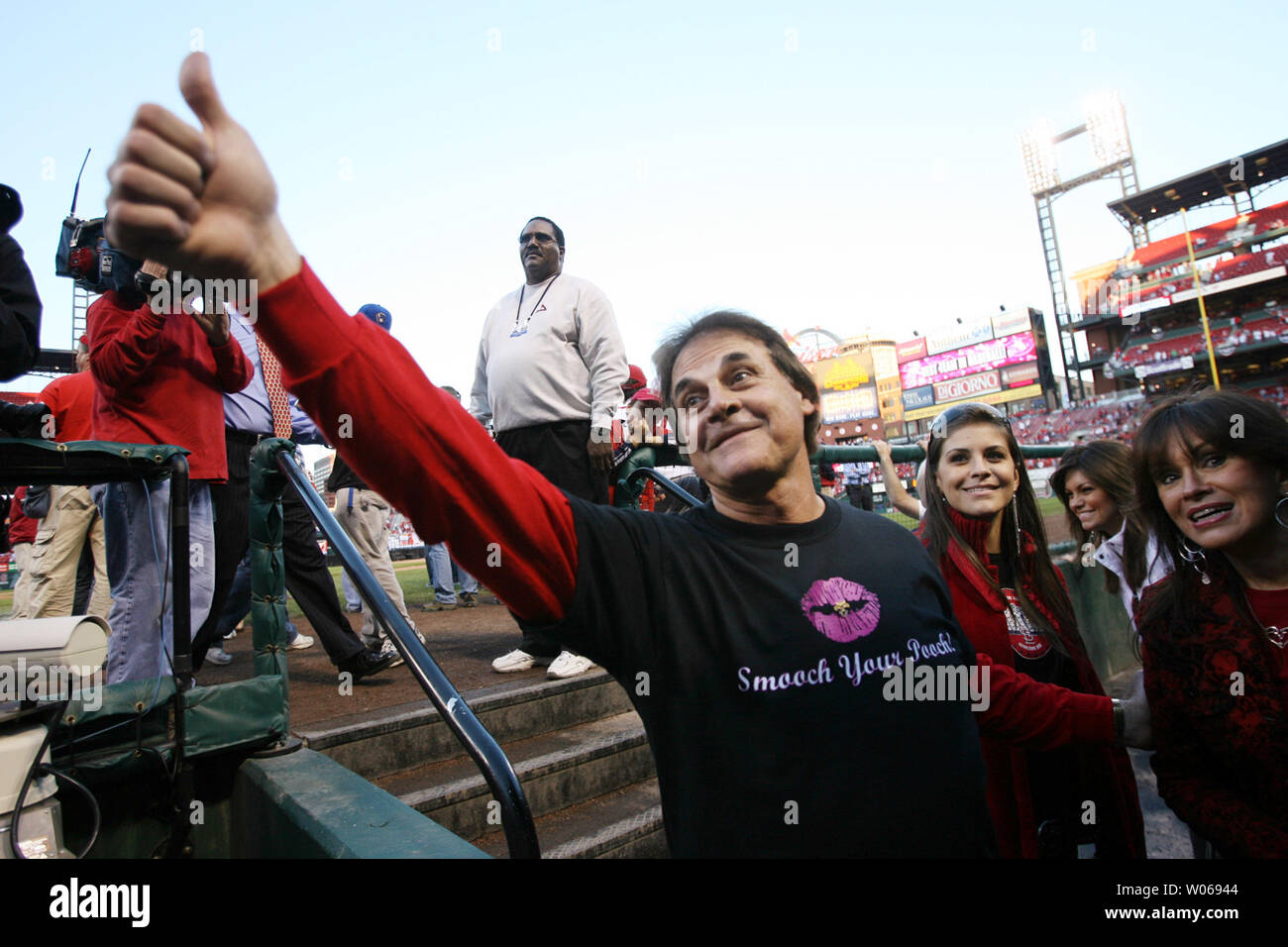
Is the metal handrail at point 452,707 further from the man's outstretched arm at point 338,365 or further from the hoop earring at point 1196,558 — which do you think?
the hoop earring at point 1196,558

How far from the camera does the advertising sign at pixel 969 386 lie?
2120 inches

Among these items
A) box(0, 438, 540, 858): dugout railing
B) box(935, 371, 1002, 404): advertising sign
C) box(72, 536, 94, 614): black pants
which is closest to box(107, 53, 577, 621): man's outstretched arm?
box(0, 438, 540, 858): dugout railing

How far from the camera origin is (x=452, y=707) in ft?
4.74

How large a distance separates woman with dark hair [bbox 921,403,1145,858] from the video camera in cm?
317

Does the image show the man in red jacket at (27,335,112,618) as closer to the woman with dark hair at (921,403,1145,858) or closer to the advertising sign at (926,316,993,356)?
the woman with dark hair at (921,403,1145,858)

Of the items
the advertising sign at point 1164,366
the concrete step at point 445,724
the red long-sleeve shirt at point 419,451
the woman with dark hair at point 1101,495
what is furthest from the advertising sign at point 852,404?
the red long-sleeve shirt at point 419,451

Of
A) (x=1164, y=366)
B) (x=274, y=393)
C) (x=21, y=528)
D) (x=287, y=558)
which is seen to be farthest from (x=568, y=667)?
(x=1164, y=366)

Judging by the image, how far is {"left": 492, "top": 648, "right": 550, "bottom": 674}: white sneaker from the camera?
351 cm

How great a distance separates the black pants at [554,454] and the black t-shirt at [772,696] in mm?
2416

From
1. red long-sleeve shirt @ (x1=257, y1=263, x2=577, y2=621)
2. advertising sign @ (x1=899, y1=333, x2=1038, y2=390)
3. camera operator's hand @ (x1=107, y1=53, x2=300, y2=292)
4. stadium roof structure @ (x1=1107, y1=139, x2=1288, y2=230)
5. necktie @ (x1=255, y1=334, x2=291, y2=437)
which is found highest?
stadium roof structure @ (x1=1107, y1=139, x2=1288, y2=230)

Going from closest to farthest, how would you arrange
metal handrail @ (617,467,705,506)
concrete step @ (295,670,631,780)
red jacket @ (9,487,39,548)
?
concrete step @ (295,670,631,780) < metal handrail @ (617,467,705,506) < red jacket @ (9,487,39,548)

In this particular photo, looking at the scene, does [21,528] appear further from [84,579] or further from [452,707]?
[452,707]

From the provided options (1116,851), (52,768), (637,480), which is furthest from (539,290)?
(1116,851)

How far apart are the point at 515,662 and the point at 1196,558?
2.79m
